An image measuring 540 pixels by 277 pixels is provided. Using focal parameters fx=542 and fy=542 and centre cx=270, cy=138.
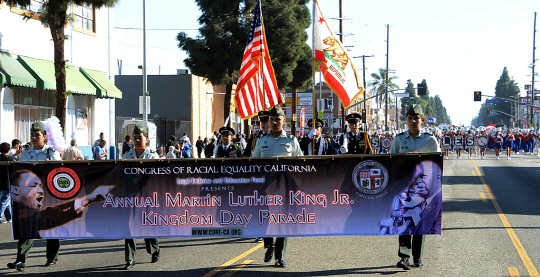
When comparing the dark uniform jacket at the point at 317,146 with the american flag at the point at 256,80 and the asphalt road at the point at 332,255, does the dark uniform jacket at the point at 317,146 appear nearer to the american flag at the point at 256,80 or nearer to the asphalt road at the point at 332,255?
the american flag at the point at 256,80

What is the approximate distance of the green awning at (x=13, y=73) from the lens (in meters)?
17.3

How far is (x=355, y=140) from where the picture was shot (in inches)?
425

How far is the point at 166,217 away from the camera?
24.0 ft

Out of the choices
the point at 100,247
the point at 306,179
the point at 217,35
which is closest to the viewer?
the point at 306,179

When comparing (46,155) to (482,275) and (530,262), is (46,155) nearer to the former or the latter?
(482,275)

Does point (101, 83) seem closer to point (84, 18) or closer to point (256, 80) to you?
point (84, 18)

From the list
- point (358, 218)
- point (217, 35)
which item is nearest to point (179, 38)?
point (217, 35)

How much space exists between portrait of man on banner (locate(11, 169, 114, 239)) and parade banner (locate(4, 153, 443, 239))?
0.01 meters

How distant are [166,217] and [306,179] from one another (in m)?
1.95

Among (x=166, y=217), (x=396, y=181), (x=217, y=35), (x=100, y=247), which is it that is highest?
(x=217, y=35)

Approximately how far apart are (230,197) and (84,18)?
1865 centimetres

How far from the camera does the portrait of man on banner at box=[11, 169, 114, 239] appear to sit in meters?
7.30

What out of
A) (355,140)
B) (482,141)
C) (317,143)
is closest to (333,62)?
(355,140)

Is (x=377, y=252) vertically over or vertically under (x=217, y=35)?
under
